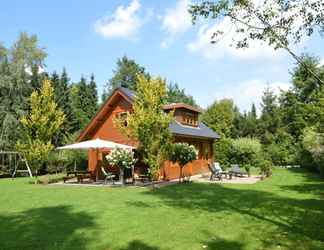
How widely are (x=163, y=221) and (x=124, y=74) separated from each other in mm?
52592

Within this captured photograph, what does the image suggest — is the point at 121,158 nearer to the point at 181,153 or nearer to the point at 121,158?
the point at 121,158

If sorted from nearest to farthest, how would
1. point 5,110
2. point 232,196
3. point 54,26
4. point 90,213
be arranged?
point 90,213 → point 232,196 → point 54,26 → point 5,110

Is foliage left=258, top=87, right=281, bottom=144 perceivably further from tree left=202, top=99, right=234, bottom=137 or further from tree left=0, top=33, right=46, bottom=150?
tree left=0, top=33, right=46, bottom=150

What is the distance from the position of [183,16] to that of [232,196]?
26.8 ft

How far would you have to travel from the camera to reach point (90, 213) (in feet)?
34.0

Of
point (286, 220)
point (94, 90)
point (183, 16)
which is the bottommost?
point (286, 220)

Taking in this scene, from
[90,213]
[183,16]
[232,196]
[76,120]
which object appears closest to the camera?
[183,16]

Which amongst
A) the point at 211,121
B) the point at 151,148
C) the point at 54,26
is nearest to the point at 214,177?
the point at 151,148

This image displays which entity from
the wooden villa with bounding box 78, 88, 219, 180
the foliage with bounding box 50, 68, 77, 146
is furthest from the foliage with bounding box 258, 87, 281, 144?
the foliage with bounding box 50, 68, 77, 146

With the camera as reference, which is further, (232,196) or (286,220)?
(232,196)

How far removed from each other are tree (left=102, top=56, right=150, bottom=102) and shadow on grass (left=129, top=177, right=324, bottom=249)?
Answer: 4483 cm

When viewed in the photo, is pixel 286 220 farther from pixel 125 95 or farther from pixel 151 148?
pixel 125 95

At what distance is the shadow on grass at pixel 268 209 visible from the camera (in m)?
7.38

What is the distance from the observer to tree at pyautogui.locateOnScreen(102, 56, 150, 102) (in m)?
59.7
